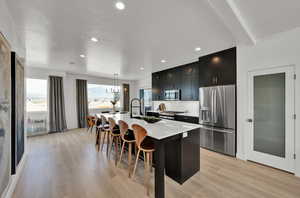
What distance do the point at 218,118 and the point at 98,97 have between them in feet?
20.2

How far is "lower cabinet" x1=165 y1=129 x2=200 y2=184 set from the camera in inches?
80.8

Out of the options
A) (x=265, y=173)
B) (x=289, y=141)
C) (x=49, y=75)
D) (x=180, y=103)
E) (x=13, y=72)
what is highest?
(x=49, y=75)

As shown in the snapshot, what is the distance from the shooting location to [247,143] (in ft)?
9.40

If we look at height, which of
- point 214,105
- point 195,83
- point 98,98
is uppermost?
point 195,83

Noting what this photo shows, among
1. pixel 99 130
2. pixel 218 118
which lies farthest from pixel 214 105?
pixel 99 130

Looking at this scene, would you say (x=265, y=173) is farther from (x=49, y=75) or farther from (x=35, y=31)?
(x=49, y=75)

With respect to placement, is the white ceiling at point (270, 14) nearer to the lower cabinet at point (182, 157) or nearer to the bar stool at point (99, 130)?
the lower cabinet at point (182, 157)

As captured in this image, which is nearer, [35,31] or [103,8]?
[103,8]

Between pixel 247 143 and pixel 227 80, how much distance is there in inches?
62.1

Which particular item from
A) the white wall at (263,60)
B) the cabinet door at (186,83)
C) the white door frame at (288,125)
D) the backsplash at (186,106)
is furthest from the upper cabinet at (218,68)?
the backsplash at (186,106)

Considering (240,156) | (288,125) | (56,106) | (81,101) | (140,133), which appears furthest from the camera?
(81,101)

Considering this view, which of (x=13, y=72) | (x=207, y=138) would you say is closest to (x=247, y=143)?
(x=207, y=138)

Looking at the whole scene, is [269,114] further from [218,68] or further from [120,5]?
→ [120,5]

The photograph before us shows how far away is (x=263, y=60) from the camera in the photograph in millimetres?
2646
